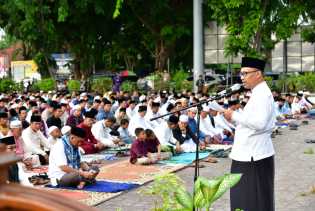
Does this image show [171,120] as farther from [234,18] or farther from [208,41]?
[208,41]

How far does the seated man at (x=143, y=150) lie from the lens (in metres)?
9.31

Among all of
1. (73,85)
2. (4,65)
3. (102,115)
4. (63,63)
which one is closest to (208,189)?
(102,115)

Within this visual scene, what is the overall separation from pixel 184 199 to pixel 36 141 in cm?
646

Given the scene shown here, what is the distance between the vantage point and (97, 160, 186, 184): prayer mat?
809cm

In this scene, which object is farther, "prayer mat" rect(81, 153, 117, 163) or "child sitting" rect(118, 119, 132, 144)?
"child sitting" rect(118, 119, 132, 144)

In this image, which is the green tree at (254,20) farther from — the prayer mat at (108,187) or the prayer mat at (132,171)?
the prayer mat at (108,187)

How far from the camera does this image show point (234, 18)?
2095 centimetres

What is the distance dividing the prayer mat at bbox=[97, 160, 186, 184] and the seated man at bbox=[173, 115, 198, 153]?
1443 millimetres

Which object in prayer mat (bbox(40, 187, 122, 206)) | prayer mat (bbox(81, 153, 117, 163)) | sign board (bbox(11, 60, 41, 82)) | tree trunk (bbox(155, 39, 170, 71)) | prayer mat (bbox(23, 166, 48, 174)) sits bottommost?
prayer mat (bbox(81, 153, 117, 163))

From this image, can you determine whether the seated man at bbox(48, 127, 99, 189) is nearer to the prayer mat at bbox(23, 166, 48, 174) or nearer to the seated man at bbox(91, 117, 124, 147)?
the prayer mat at bbox(23, 166, 48, 174)

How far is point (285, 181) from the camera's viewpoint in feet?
25.6

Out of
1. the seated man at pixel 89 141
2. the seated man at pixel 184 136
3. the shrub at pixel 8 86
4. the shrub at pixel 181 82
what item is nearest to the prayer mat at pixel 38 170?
the seated man at pixel 89 141

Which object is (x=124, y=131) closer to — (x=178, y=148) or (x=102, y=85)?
(x=178, y=148)

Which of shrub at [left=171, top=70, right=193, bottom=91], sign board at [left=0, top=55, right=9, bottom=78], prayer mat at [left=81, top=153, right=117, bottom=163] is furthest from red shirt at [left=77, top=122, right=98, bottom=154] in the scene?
sign board at [left=0, top=55, right=9, bottom=78]
